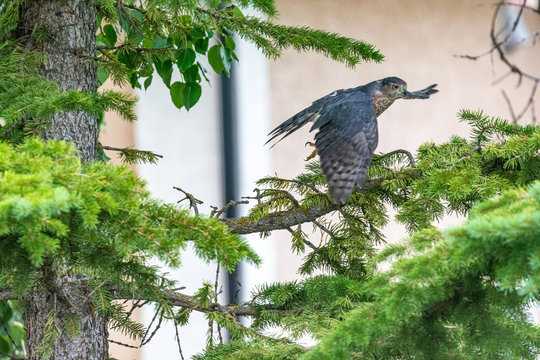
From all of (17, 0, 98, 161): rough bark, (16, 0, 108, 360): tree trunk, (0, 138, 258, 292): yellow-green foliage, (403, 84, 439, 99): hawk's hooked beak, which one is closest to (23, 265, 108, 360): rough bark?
(16, 0, 108, 360): tree trunk

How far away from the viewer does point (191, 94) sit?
1479mm

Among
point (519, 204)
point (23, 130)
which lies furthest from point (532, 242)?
point (23, 130)

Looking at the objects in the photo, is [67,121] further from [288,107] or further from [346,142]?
[288,107]

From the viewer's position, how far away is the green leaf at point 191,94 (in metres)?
1.47

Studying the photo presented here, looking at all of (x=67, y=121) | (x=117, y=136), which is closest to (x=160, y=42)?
(x=67, y=121)

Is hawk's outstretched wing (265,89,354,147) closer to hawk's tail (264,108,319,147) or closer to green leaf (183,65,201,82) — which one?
hawk's tail (264,108,319,147)

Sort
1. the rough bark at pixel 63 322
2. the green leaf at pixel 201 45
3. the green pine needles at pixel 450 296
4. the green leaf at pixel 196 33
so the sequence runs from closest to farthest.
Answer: the green pine needles at pixel 450 296 < the rough bark at pixel 63 322 < the green leaf at pixel 196 33 < the green leaf at pixel 201 45

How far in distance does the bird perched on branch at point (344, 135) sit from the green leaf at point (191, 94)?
0.19m

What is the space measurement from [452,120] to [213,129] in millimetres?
977

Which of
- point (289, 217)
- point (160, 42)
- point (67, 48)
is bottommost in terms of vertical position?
point (289, 217)

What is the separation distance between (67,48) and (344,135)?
1.72 ft

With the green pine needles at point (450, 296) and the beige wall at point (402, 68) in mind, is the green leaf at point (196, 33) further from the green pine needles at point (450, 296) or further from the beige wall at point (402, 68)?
the beige wall at point (402, 68)

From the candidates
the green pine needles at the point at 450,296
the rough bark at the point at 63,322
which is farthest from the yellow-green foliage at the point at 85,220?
the rough bark at the point at 63,322

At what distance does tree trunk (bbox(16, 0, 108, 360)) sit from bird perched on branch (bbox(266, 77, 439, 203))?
0.36 m
